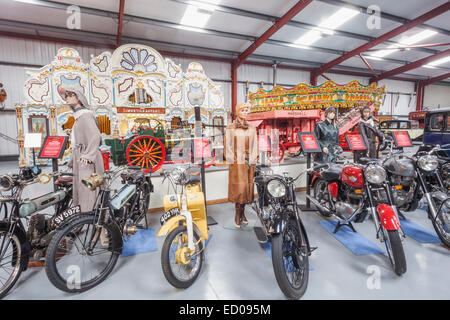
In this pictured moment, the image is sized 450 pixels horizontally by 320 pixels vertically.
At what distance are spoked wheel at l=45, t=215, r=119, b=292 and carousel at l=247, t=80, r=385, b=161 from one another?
496cm

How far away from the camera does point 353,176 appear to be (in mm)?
2416

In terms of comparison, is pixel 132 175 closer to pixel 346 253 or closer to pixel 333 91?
pixel 346 253

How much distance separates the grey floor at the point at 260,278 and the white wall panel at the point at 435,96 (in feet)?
64.6

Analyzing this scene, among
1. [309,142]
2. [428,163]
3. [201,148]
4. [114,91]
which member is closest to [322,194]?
[309,142]

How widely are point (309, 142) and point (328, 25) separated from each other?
7.27 meters

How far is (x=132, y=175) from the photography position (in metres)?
2.64

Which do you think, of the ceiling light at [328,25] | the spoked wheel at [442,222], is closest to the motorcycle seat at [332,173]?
the spoked wheel at [442,222]

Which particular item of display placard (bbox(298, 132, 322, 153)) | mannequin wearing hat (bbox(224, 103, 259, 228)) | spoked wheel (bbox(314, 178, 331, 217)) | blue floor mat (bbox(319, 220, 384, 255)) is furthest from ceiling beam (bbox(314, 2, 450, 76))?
mannequin wearing hat (bbox(224, 103, 259, 228))

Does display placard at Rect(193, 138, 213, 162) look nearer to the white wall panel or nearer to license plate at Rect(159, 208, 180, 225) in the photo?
license plate at Rect(159, 208, 180, 225)

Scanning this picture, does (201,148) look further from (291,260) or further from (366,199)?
(366,199)

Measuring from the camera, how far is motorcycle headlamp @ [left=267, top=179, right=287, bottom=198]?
1838 mm

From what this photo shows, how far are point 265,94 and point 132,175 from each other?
5325mm

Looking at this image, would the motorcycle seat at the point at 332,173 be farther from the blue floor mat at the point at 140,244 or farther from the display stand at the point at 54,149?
the display stand at the point at 54,149
